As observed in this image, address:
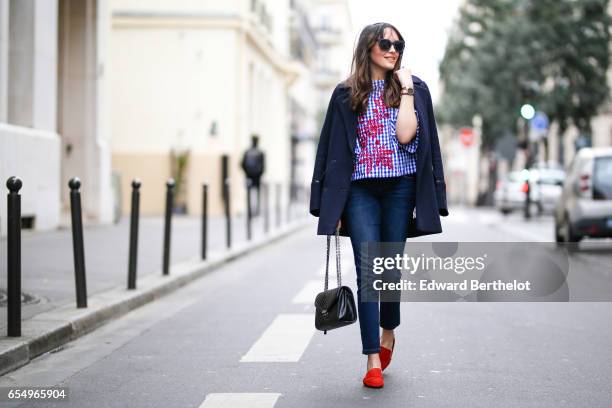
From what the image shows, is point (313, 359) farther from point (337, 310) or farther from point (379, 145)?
point (379, 145)

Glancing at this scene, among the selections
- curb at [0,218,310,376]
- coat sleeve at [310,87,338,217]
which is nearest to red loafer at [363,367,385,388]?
coat sleeve at [310,87,338,217]

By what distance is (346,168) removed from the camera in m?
5.37

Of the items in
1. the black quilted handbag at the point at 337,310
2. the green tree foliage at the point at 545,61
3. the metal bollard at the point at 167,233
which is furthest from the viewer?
the green tree foliage at the point at 545,61

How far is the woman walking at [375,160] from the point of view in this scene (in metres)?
5.36

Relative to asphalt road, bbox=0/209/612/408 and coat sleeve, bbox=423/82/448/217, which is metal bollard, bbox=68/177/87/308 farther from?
coat sleeve, bbox=423/82/448/217

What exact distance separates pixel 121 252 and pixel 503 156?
53.1ft

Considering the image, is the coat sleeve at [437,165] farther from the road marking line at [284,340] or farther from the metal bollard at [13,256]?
the metal bollard at [13,256]

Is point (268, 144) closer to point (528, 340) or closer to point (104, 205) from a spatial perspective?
point (104, 205)

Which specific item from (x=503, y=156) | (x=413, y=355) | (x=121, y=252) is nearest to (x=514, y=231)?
(x=503, y=156)

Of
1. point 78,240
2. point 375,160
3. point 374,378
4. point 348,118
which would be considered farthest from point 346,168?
point 78,240

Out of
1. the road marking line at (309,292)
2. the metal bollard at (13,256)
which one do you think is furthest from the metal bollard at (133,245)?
the metal bollard at (13,256)

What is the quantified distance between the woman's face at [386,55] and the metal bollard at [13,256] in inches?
98.8

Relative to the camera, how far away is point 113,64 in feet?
99.2

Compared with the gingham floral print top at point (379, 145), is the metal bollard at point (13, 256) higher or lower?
lower
